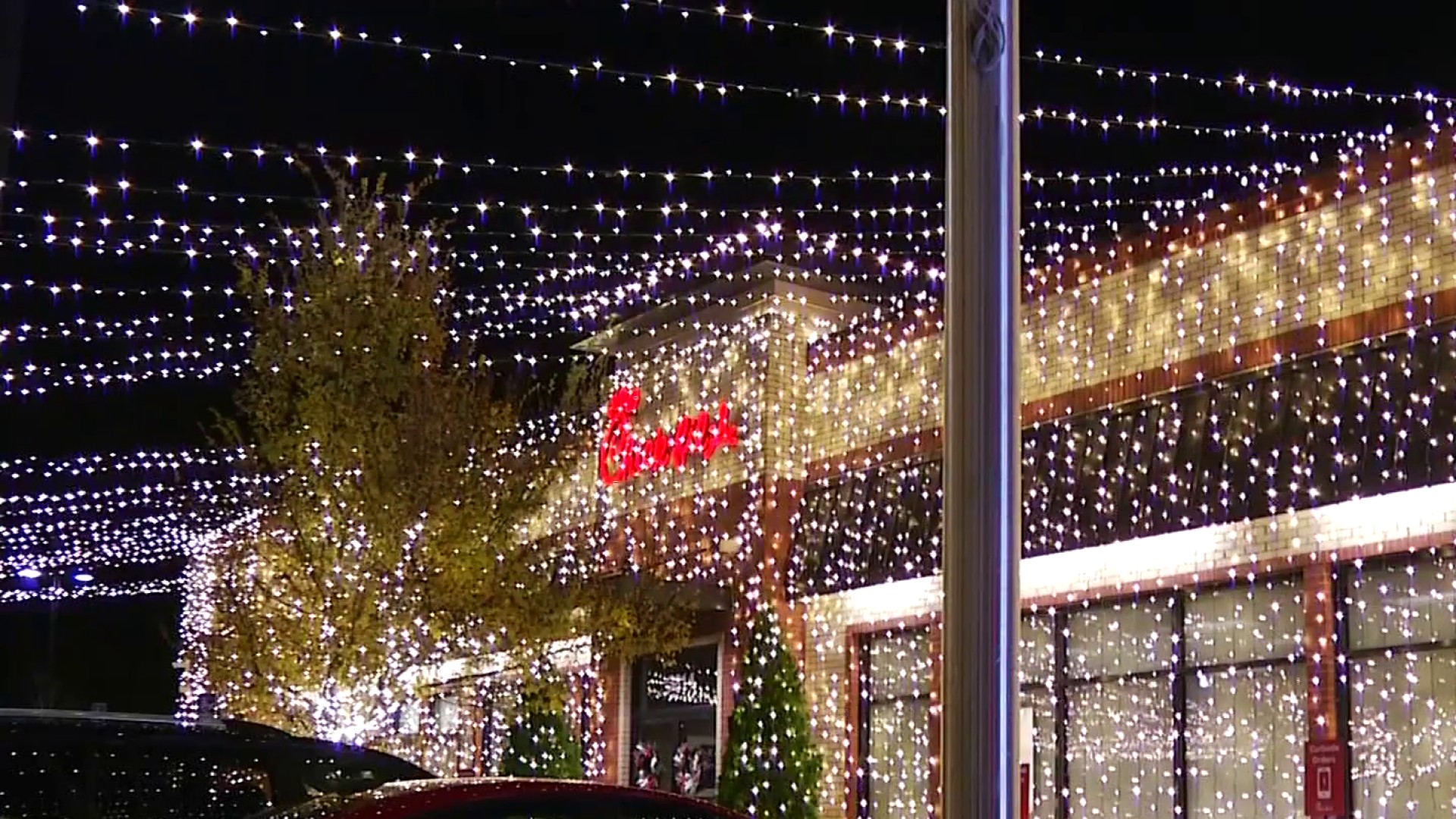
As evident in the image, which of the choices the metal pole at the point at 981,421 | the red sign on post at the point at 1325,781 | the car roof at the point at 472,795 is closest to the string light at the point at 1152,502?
the red sign on post at the point at 1325,781

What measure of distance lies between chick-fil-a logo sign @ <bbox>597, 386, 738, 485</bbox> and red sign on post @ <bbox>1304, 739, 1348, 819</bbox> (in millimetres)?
10279

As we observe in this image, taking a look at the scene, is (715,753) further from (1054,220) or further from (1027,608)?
(1054,220)

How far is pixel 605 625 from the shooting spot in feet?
62.0

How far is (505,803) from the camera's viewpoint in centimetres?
589

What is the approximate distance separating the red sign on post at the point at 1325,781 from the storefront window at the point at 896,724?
644 centimetres

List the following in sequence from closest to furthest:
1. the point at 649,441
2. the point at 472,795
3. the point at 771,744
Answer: the point at 472,795 → the point at 771,744 → the point at 649,441

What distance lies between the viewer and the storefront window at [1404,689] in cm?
1333

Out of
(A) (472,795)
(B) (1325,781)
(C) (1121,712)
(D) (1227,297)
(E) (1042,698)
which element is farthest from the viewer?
(E) (1042,698)

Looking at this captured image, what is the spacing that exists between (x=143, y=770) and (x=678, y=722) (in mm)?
15562

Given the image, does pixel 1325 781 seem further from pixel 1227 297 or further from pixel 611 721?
pixel 611 721

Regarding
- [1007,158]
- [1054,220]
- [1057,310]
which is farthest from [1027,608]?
[1007,158]

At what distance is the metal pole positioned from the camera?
5.61 metres

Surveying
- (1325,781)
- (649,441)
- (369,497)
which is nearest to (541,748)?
(649,441)

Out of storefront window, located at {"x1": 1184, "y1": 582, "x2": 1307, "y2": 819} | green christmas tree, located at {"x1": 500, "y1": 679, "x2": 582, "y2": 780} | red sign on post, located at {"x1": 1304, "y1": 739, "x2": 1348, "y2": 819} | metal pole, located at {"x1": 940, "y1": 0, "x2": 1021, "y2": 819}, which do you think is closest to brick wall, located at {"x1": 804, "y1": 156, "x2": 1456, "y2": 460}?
storefront window, located at {"x1": 1184, "y1": 582, "x2": 1307, "y2": 819}
